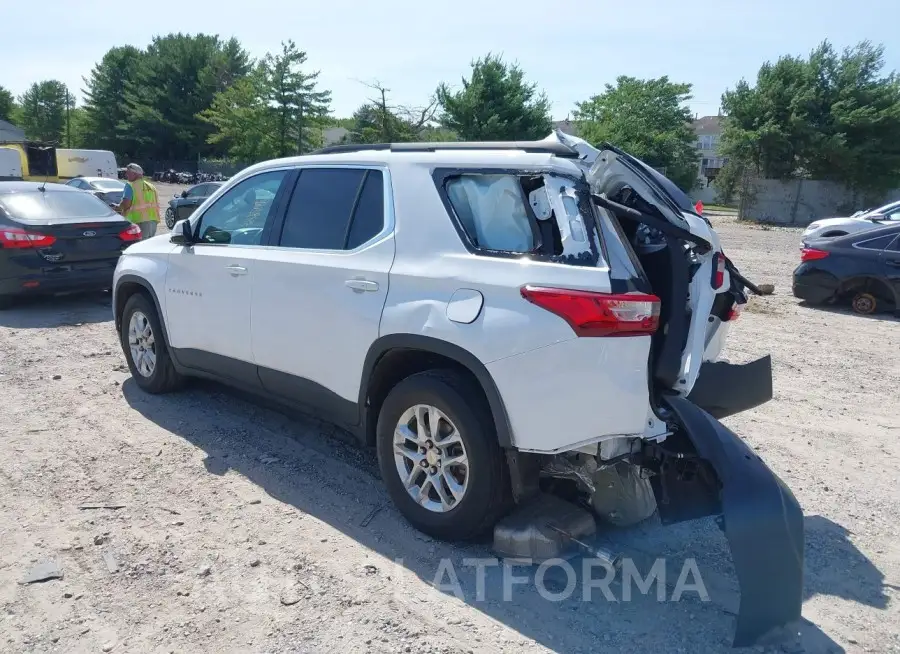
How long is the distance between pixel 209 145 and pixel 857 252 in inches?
2481

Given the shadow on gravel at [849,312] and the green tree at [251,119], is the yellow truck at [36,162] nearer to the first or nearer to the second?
the green tree at [251,119]

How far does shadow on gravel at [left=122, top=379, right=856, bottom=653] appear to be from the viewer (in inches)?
123

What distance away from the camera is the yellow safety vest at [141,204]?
36.8ft

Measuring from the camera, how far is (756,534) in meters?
3.08

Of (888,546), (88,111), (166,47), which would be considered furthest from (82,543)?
(88,111)

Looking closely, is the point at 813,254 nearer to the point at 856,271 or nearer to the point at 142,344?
the point at 856,271

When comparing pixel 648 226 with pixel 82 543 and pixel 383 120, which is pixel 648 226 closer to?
pixel 82 543

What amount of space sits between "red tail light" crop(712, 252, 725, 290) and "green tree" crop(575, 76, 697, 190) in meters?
42.0

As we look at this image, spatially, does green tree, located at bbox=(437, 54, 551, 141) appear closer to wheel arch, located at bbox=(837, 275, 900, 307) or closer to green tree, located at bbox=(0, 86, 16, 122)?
wheel arch, located at bbox=(837, 275, 900, 307)

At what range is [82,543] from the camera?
3770 mm

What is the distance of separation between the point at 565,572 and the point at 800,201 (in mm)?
36229

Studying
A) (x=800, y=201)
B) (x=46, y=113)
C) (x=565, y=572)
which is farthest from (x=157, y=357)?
(x=46, y=113)

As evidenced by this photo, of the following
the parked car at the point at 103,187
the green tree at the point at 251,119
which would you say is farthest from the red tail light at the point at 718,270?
the green tree at the point at 251,119

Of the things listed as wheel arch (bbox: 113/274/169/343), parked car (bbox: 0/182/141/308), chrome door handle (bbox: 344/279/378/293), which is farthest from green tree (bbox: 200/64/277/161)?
chrome door handle (bbox: 344/279/378/293)
